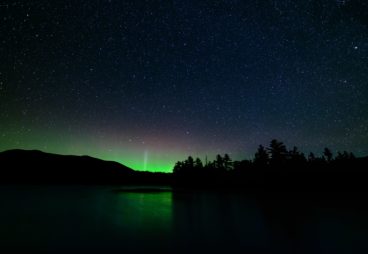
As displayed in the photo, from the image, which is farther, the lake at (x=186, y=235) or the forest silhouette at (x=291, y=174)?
the forest silhouette at (x=291, y=174)

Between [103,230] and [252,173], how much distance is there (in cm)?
5594

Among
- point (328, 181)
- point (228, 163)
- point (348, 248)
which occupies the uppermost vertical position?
point (228, 163)

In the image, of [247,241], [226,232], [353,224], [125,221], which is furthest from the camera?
[125,221]

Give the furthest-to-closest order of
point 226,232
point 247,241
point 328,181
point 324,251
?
1. point 328,181
2. point 226,232
3. point 247,241
4. point 324,251

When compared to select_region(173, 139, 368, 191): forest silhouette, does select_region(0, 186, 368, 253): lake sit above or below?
below

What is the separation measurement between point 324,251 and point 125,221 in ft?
47.7

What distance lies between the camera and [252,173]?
65.0 meters

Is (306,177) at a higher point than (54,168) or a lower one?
lower

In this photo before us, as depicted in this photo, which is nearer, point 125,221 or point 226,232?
point 226,232

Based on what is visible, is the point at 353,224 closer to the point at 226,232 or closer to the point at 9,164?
the point at 226,232

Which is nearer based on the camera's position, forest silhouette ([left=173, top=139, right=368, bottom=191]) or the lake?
the lake

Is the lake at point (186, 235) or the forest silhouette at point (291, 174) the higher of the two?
the forest silhouette at point (291, 174)

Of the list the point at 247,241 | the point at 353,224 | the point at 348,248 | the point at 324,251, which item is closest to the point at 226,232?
the point at 247,241

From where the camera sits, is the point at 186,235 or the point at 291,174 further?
the point at 291,174
